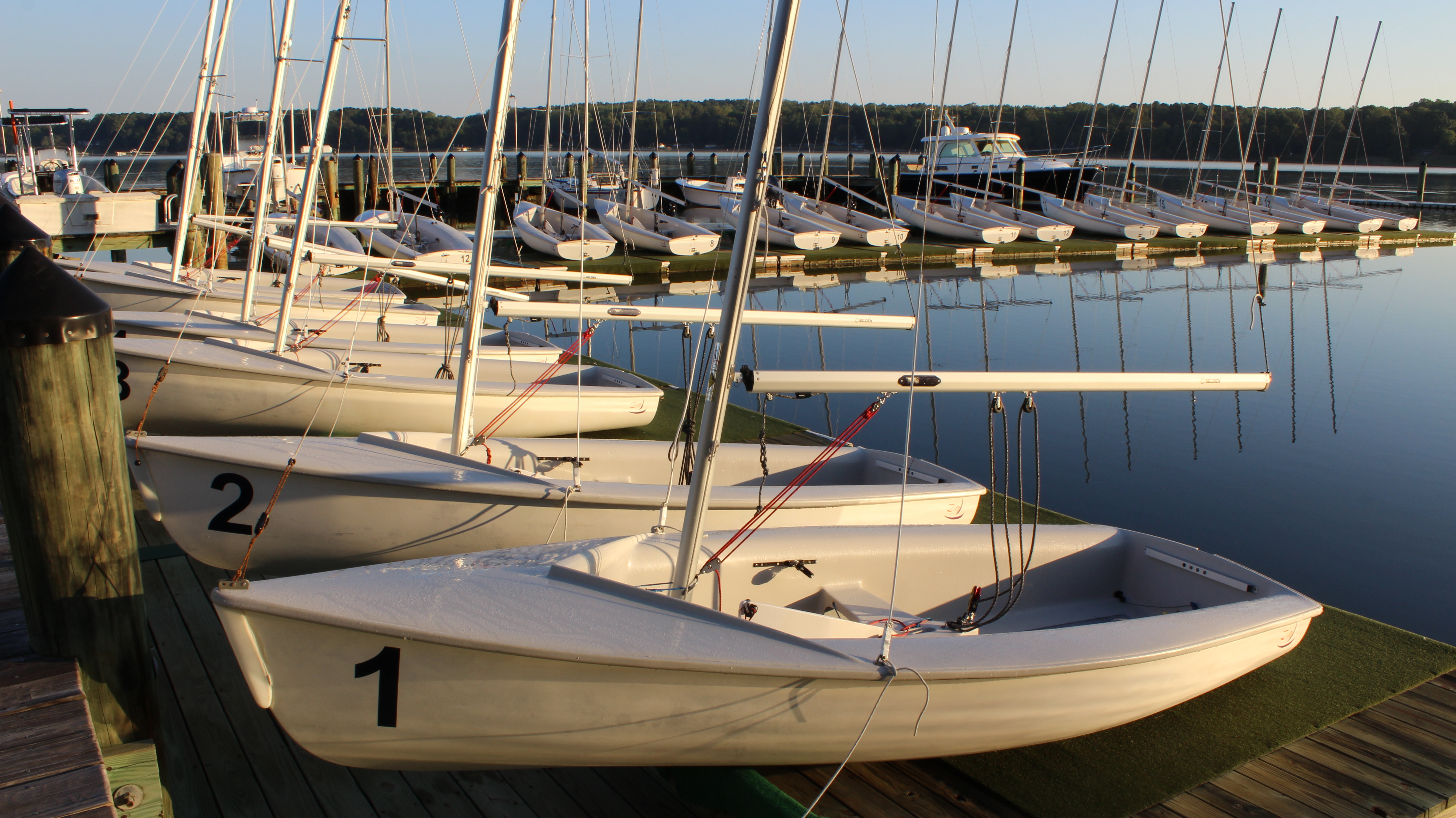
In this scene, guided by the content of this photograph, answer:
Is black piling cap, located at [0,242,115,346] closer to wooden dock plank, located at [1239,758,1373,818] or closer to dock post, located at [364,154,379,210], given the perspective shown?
wooden dock plank, located at [1239,758,1373,818]

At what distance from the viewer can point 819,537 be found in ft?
14.1

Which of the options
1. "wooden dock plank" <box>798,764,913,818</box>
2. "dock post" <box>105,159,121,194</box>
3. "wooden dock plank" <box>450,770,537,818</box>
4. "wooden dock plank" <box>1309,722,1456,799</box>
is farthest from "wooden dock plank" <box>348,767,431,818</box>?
"dock post" <box>105,159,121,194</box>

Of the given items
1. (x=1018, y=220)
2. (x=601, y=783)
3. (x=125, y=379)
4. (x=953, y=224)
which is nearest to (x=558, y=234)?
(x=953, y=224)

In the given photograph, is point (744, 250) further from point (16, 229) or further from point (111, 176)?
point (111, 176)

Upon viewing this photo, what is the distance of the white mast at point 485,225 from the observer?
16.0 feet

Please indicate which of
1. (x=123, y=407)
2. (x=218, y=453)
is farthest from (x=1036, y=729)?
(x=123, y=407)

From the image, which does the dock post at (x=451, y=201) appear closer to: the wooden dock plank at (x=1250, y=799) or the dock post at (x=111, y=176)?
the dock post at (x=111, y=176)

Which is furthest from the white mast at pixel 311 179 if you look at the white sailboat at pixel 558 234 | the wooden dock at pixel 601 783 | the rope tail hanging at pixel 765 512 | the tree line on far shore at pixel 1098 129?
the tree line on far shore at pixel 1098 129

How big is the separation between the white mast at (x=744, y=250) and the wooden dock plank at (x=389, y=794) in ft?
3.77

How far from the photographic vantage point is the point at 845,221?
2464 centimetres

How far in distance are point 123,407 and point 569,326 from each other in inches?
299

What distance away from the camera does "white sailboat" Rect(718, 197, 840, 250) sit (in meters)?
20.9

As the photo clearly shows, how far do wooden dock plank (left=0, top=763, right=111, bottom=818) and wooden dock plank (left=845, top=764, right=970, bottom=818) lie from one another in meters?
2.33

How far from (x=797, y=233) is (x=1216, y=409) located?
12.2m
